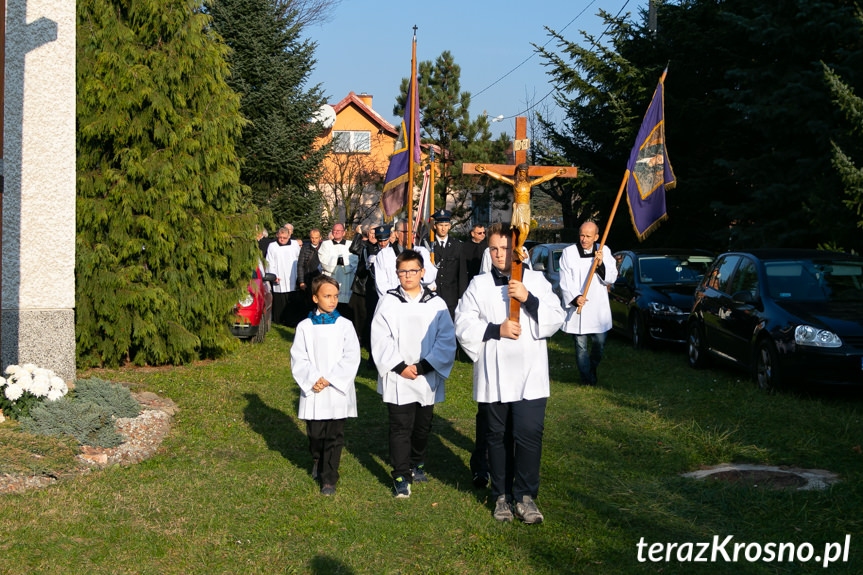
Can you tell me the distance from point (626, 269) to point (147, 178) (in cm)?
832

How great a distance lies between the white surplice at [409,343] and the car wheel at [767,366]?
499 centimetres

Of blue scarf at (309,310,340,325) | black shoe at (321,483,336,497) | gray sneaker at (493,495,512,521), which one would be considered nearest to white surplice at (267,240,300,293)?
blue scarf at (309,310,340,325)

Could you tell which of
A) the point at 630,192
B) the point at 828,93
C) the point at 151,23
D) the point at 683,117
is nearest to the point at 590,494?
the point at 630,192

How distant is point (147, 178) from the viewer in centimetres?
1191

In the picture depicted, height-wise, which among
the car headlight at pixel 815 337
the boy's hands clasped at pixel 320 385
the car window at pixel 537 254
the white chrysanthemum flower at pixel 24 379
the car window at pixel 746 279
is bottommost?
the white chrysanthemum flower at pixel 24 379

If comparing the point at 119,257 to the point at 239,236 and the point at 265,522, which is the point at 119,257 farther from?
the point at 265,522

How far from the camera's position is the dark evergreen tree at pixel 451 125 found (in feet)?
152

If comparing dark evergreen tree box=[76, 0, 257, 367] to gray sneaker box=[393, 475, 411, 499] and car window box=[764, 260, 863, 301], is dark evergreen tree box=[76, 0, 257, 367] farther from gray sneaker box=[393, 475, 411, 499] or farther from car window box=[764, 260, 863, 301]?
car window box=[764, 260, 863, 301]

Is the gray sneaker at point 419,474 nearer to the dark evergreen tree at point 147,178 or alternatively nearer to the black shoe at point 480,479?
the black shoe at point 480,479

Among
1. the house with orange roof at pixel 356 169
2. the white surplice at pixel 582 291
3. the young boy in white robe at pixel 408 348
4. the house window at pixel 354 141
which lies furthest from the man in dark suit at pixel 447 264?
the house window at pixel 354 141

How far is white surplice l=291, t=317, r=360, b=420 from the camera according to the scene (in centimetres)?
683

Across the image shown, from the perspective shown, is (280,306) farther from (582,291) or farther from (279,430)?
(279,430)

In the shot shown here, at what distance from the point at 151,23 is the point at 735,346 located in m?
8.26

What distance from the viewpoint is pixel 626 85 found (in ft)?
79.5
